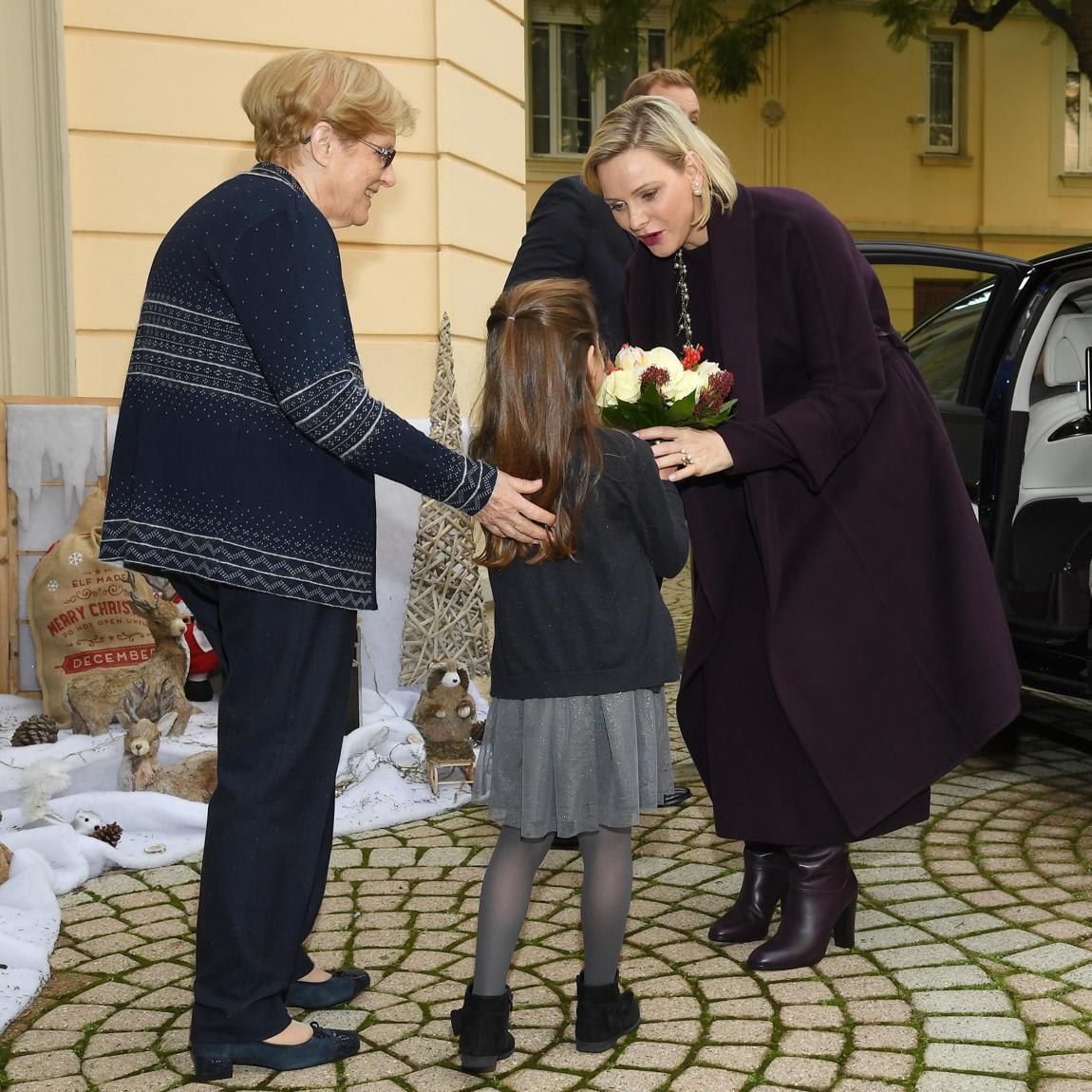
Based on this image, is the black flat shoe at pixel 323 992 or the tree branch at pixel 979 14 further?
the tree branch at pixel 979 14

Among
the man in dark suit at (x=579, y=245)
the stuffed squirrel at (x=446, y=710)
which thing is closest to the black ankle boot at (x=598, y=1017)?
the man in dark suit at (x=579, y=245)

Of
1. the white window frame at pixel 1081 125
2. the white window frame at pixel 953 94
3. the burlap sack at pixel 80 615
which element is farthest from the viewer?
the white window frame at pixel 1081 125

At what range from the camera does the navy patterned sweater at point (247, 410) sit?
2711mm

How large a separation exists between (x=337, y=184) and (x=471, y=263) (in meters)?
4.21

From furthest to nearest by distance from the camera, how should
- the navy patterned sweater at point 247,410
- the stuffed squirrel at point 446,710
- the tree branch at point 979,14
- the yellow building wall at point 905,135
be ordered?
the yellow building wall at point 905,135, the tree branch at point 979,14, the stuffed squirrel at point 446,710, the navy patterned sweater at point 247,410

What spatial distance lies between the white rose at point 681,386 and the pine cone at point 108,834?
8.46ft

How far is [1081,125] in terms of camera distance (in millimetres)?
22672

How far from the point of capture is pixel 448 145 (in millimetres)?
6836

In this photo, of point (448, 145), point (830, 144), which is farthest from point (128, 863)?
point (830, 144)

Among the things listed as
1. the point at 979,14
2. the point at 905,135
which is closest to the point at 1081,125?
the point at 905,135

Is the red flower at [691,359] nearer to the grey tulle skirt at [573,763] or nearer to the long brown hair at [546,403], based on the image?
the long brown hair at [546,403]

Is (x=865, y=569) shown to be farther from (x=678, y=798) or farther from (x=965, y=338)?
(x=965, y=338)

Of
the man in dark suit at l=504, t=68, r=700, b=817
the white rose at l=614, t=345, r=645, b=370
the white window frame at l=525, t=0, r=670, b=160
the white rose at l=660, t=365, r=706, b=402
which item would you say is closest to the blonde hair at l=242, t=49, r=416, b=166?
the white rose at l=614, t=345, r=645, b=370

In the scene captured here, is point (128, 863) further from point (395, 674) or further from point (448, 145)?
point (448, 145)
